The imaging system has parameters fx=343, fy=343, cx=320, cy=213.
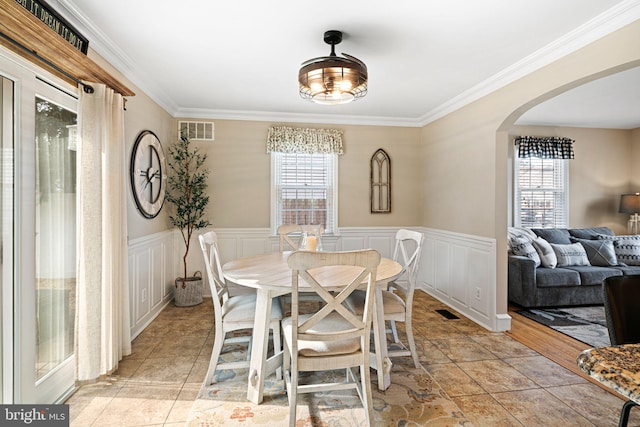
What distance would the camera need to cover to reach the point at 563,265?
4.40 m

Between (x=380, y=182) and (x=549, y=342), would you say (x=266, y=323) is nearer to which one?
(x=549, y=342)

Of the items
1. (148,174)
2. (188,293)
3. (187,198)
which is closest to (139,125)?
(148,174)

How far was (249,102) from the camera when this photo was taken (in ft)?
13.8

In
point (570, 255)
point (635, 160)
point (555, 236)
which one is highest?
point (635, 160)

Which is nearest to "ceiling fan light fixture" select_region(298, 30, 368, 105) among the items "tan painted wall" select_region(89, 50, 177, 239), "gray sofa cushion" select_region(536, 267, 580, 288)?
"tan painted wall" select_region(89, 50, 177, 239)

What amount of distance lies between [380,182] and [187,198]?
266 cm

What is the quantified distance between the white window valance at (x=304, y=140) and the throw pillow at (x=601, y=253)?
3.58 meters

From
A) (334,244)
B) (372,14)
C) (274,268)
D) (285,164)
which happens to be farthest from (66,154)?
(334,244)

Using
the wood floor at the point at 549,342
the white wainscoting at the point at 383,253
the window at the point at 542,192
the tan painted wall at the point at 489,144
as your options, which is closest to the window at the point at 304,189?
the white wainscoting at the point at 383,253

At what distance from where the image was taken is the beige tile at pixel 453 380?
2348 millimetres

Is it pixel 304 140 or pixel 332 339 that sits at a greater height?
pixel 304 140

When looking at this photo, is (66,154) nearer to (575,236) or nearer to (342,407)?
(342,407)

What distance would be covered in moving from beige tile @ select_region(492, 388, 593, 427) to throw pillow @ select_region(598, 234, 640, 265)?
354cm

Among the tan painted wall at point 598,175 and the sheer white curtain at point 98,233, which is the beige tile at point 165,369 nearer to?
the sheer white curtain at point 98,233
